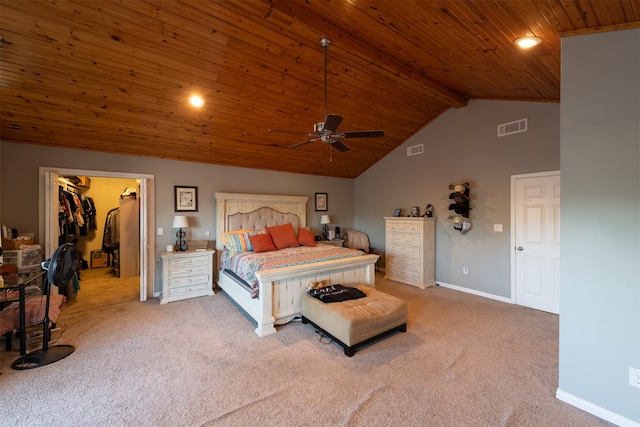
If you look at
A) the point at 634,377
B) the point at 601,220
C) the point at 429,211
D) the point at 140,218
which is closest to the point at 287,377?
the point at 634,377

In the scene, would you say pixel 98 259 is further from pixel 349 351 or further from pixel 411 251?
pixel 411 251

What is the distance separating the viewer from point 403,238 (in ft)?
17.3

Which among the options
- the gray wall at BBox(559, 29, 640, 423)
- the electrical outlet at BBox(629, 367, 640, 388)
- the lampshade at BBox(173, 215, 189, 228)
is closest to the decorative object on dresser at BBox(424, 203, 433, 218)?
the gray wall at BBox(559, 29, 640, 423)

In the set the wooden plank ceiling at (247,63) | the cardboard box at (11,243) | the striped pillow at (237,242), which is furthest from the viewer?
the striped pillow at (237,242)

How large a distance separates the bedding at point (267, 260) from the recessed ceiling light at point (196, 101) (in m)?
2.20

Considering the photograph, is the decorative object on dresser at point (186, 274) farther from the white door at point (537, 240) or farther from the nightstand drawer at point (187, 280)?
the white door at point (537, 240)

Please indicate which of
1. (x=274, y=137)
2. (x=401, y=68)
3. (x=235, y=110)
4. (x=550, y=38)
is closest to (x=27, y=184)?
(x=235, y=110)

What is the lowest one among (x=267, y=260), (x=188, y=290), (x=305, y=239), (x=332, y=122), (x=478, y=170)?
(x=188, y=290)

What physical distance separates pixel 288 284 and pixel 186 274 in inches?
79.4

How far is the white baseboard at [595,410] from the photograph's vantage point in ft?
5.89

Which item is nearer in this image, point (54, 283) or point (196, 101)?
point (54, 283)

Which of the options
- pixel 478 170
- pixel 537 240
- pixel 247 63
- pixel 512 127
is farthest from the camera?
pixel 478 170

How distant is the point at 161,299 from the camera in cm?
425

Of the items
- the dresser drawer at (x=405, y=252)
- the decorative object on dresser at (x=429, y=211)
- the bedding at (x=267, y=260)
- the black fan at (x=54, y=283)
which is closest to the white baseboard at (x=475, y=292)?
the dresser drawer at (x=405, y=252)
